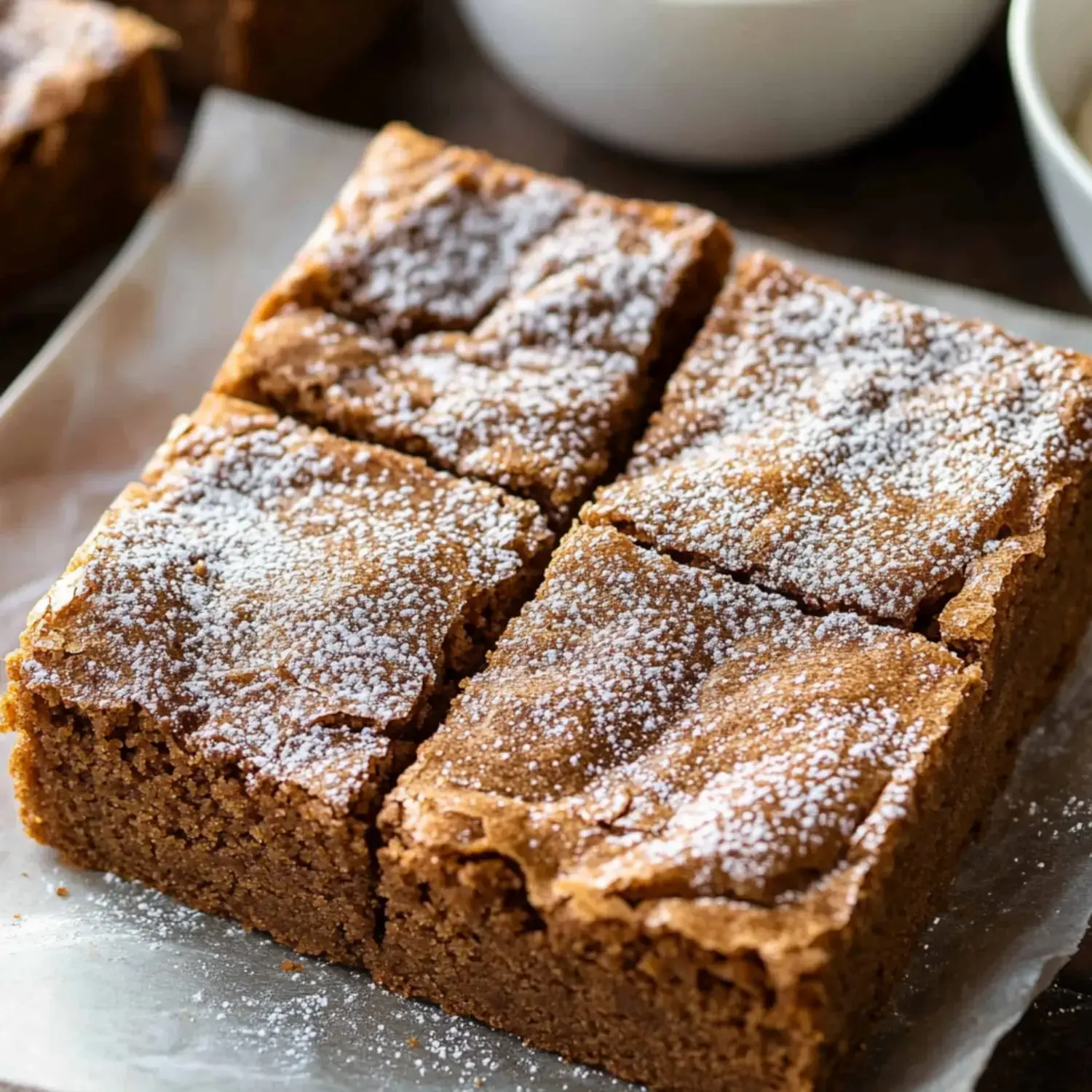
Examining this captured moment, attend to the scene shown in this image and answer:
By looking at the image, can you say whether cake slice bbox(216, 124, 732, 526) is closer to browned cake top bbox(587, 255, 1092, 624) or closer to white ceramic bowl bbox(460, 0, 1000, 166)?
browned cake top bbox(587, 255, 1092, 624)

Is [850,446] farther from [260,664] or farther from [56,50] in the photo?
[56,50]

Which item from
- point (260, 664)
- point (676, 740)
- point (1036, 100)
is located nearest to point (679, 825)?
point (676, 740)

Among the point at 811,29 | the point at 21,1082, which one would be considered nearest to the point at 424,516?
the point at 21,1082

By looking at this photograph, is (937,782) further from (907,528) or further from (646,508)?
(646,508)

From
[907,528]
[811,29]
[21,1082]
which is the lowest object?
[21,1082]

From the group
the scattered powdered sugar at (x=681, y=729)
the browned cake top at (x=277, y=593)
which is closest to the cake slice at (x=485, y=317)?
the browned cake top at (x=277, y=593)

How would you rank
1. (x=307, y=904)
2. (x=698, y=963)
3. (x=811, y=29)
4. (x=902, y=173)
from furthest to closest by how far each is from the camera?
(x=902, y=173), (x=811, y=29), (x=307, y=904), (x=698, y=963)

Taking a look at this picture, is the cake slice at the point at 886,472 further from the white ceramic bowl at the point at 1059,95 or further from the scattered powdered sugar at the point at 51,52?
the scattered powdered sugar at the point at 51,52
